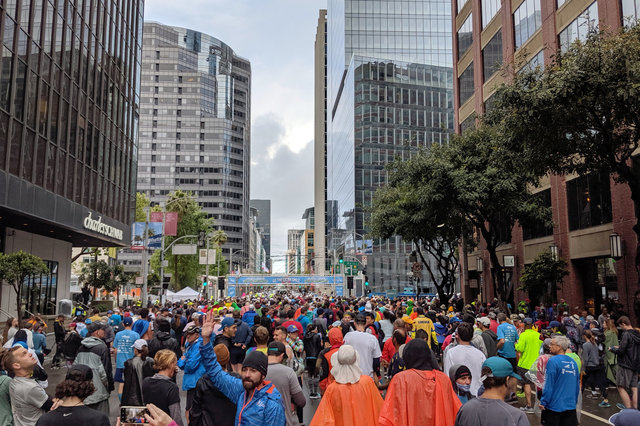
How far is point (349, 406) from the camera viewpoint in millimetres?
5664

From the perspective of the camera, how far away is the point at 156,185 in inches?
5364

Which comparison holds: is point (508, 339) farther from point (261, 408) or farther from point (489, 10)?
point (489, 10)

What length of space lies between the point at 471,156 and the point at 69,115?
21.4 meters

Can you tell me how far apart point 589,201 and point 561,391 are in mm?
21533

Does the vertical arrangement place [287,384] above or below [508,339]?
above

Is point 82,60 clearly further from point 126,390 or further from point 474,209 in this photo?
point 126,390

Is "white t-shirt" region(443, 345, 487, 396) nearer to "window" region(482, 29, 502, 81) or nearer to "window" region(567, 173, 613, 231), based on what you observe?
"window" region(567, 173, 613, 231)

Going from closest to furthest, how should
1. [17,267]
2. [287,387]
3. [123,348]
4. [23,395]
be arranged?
[23,395]
[287,387]
[123,348]
[17,267]

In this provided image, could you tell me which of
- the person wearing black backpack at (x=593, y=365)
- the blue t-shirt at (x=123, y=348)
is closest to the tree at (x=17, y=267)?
the blue t-shirt at (x=123, y=348)

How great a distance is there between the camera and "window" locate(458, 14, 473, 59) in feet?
141

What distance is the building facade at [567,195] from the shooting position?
2389cm

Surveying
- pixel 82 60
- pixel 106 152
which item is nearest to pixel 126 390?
pixel 82 60

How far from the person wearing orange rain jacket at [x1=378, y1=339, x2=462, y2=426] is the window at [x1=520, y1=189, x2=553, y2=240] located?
85.3 feet

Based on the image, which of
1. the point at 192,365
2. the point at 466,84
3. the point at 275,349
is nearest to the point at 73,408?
the point at 275,349
